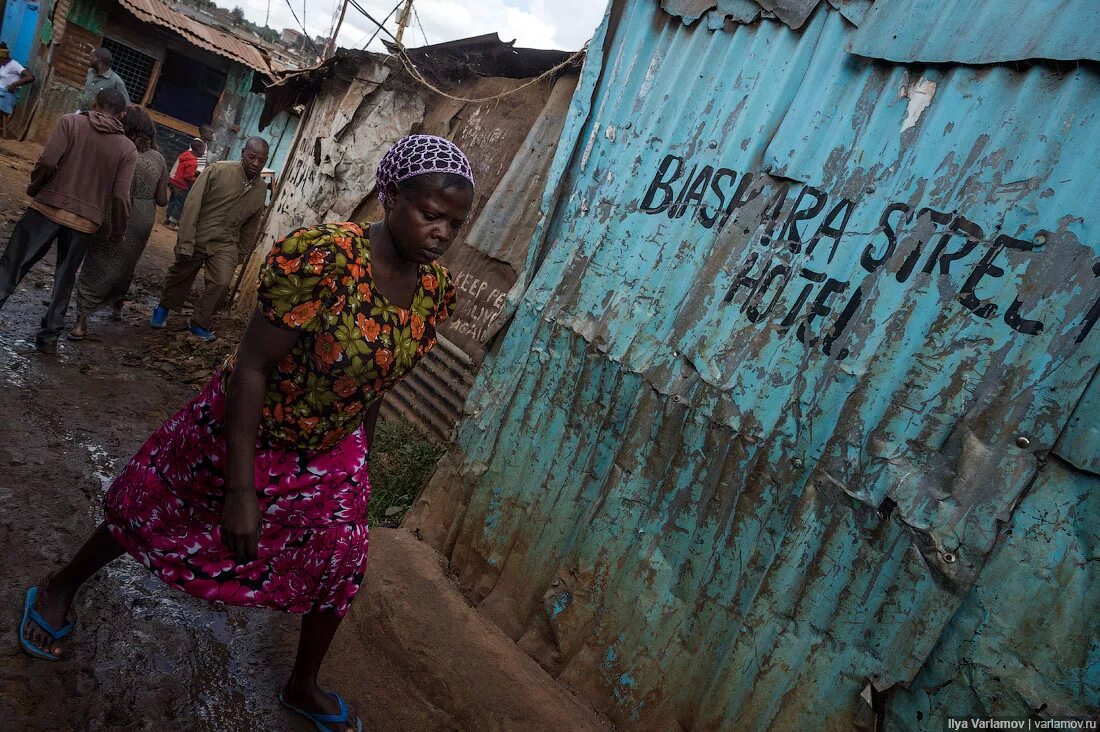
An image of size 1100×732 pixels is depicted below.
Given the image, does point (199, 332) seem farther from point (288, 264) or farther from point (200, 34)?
point (200, 34)

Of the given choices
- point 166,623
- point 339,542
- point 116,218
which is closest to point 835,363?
point 339,542

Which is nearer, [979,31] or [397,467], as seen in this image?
[979,31]

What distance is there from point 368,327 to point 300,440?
41 centimetres

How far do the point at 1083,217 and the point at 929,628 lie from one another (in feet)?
4.22

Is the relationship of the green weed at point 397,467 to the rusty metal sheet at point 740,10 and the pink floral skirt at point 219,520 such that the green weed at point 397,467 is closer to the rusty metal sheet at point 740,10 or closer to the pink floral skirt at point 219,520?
the pink floral skirt at point 219,520

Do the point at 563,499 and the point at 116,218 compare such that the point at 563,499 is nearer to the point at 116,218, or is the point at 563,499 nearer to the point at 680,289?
the point at 680,289

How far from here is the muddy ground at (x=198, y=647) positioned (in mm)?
2191

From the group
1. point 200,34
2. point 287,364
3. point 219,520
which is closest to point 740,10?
point 287,364

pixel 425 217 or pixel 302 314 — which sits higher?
pixel 425 217

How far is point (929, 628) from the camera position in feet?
6.74

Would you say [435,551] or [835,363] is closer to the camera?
[835,363]

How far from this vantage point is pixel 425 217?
1.97 m

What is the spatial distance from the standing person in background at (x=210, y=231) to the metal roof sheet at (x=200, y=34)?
35.0ft

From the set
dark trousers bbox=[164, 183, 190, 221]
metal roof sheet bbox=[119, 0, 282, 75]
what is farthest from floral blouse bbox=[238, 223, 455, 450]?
metal roof sheet bbox=[119, 0, 282, 75]
